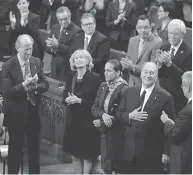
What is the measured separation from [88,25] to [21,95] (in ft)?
5.70

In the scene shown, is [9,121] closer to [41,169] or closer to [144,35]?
[41,169]

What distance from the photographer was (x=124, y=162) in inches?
313

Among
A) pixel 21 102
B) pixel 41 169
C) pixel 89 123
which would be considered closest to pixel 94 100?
pixel 89 123

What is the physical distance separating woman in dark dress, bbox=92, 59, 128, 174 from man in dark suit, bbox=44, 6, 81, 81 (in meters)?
2.25

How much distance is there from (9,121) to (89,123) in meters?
1.02

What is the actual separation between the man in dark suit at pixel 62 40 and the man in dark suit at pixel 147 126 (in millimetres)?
2796

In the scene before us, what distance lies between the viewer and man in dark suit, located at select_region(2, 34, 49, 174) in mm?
8609

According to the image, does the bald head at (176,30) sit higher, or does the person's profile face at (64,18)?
the person's profile face at (64,18)

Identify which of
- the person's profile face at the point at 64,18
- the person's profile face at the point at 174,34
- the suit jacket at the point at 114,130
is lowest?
the suit jacket at the point at 114,130

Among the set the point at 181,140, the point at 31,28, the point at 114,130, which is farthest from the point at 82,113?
the point at 31,28

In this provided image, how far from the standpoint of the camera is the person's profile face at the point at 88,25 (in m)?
9.75

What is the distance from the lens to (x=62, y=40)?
416 inches

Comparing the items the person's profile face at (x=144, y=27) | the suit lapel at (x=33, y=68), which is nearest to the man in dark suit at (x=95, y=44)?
the person's profile face at (x=144, y=27)

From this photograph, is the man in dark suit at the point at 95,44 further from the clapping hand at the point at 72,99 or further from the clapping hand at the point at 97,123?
the clapping hand at the point at 97,123
